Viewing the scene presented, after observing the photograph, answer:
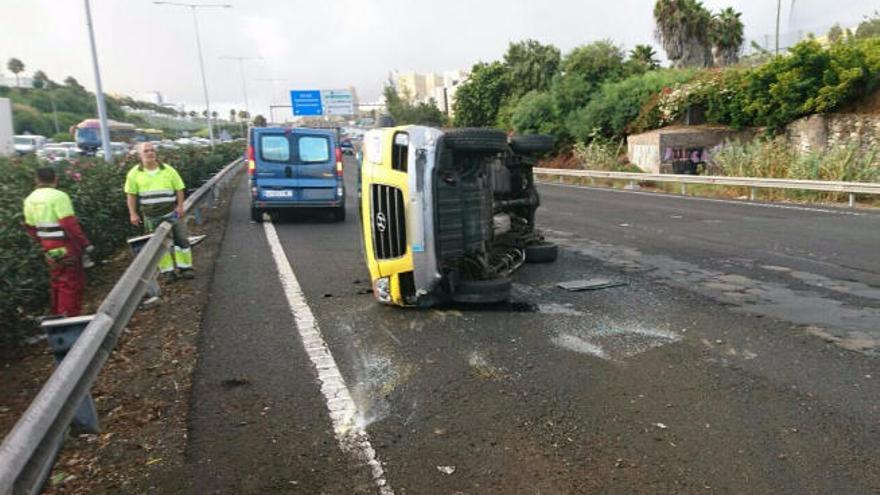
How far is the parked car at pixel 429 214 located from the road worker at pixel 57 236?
285cm

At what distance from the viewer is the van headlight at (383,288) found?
231 inches

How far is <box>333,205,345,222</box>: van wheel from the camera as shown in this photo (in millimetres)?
12984

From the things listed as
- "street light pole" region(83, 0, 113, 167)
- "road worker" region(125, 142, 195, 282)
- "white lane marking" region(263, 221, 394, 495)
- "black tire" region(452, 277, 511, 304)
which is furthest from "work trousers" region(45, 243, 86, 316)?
"street light pole" region(83, 0, 113, 167)

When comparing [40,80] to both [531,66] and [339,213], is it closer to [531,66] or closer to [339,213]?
[531,66]

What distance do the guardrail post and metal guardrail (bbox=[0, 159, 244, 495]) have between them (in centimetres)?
9

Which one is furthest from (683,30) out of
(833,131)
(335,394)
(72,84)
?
(72,84)

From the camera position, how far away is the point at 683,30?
37.6 metres

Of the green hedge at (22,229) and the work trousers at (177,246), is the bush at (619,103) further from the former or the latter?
the work trousers at (177,246)

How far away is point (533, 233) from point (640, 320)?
2.97 m

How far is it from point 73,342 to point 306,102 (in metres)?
50.4

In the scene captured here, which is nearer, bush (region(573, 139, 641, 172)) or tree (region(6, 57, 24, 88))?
bush (region(573, 139, 641, 172))

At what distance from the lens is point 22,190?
276 inches

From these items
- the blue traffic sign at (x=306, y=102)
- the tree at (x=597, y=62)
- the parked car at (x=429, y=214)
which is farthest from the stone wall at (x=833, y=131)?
the blue traffic sign at (x=306, y=102)

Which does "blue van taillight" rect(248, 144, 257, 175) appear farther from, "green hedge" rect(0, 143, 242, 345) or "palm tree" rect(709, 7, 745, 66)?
"palm tree" rect(709, 7, 745, 66)
